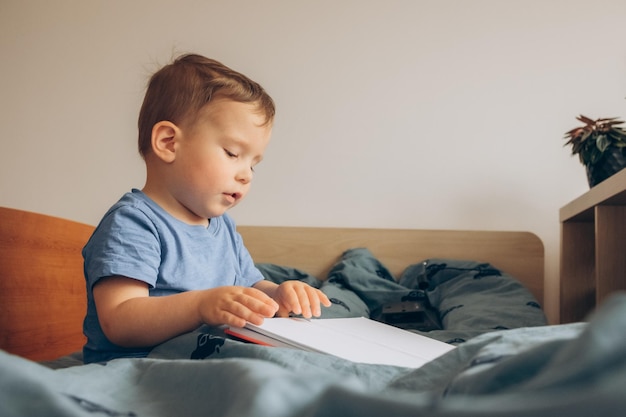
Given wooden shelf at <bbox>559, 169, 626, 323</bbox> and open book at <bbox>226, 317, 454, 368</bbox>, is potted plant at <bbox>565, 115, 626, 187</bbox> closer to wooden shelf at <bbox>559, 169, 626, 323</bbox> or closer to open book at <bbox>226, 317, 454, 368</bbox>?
wooden shelf at <bbox>559, 169, 626, 323</bbox>

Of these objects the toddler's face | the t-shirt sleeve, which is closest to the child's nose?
the toddler's face

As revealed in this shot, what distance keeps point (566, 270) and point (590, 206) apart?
0.31 meters

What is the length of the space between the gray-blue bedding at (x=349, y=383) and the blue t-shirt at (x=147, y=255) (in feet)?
0.74

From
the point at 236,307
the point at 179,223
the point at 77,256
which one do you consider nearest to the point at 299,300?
the point at 236,307

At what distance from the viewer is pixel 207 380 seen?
360 millimetres

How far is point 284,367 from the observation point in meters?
0.48

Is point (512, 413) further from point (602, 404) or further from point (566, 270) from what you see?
point (566, 270)

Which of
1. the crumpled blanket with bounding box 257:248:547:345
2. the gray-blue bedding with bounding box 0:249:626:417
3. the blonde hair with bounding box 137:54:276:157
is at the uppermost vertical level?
the blonde hair with bounding box 137:54:276:157

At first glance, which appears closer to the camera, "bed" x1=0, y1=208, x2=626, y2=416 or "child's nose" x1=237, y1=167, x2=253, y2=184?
"bed" x1=0, y1=208, x2=626, y2=416

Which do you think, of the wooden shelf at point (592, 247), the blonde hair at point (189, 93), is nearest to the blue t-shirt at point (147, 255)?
the blonde hair at point (189, 93)

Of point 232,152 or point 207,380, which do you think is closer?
point 207,380

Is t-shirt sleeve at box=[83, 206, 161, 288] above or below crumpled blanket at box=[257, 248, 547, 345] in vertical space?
above

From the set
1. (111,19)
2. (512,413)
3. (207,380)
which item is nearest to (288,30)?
(111,19)

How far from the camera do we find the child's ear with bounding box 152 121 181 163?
0.96 m
